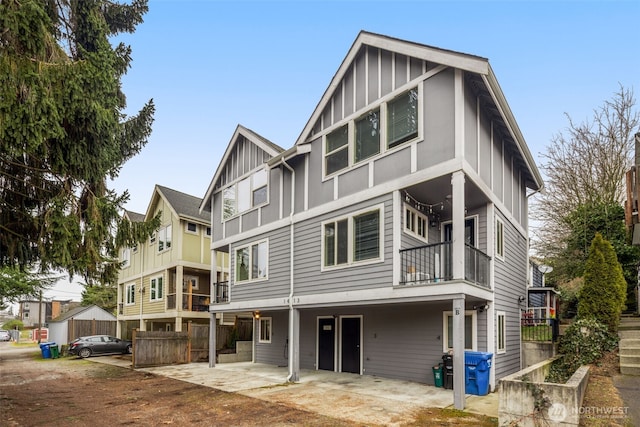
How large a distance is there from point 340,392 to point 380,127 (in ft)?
23.6

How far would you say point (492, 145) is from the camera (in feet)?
41.7

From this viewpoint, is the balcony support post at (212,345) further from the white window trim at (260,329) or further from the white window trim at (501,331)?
the white window trim at (501,331)

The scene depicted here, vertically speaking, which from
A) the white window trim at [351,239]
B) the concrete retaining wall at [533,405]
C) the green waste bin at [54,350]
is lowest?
the green waste bin at [54,350]

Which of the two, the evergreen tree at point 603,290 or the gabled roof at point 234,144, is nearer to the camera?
the evergreen tree at point 603,290

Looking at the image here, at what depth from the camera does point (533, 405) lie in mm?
7062

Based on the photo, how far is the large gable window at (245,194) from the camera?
16.9 metres

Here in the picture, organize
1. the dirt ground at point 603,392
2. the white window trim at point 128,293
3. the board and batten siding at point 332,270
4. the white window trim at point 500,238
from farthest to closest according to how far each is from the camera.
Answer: the white window trim at point 128,293, the white window trim at point 500,238, the board and batten siding at point 332,270, the dirt ground at point 603,392

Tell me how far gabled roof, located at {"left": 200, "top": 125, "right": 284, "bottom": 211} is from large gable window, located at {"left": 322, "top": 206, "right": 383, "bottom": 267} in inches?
181

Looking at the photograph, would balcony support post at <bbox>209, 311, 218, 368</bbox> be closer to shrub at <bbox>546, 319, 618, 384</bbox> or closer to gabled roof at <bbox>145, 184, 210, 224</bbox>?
gabled roof at <bbox>145, 184, 210, 224</bbox>

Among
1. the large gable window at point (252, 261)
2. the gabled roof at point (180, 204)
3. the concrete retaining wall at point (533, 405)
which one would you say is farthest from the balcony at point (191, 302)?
the concrete retaining wall at point (533, 405)

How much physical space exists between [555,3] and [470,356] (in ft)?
35.6

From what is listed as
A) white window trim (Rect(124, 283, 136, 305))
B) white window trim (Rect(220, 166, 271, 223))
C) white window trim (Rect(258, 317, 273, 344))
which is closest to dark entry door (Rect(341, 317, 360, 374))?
white window trim (Rect(258, 317, 273, 344))

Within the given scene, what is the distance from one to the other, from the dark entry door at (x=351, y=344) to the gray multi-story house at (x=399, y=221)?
6 centimetres

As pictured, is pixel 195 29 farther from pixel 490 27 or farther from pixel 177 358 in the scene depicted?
pixel 177 358
